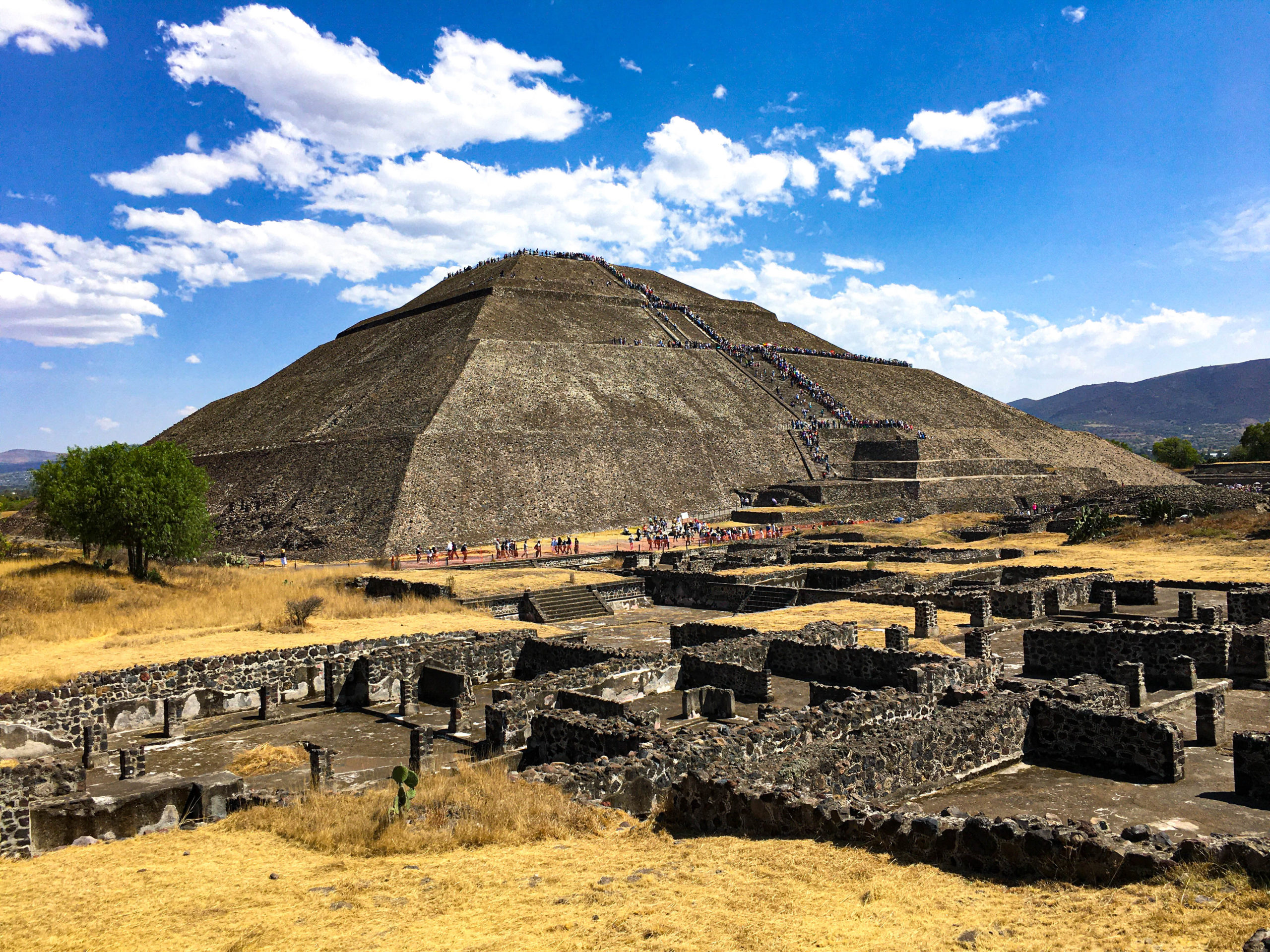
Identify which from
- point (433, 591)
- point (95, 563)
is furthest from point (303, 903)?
point (95, 563)

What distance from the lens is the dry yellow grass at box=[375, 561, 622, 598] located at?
31250 millimetres

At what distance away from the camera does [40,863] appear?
8695 mm

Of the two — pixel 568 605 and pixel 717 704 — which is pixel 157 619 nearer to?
pixel 568 605

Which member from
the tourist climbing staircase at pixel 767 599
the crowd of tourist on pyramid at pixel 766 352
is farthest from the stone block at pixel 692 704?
the crowd of tourist on pyramid at pixel 766 352

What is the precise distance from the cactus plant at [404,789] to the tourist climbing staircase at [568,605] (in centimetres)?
1986

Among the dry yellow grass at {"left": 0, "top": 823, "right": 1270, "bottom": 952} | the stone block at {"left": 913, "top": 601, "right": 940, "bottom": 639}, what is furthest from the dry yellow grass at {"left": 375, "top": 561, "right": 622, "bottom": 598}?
the dry yellow grass at {"left": 0, "top": 823, "right": 1270, "bottom": 952}

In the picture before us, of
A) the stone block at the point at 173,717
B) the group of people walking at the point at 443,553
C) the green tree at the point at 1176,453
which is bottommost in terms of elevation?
the stone block at the point at 173,717

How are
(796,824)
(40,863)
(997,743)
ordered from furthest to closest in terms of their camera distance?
(997,743)
(40,863)
(796,824)

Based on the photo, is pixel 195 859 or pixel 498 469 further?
pixel 498 469

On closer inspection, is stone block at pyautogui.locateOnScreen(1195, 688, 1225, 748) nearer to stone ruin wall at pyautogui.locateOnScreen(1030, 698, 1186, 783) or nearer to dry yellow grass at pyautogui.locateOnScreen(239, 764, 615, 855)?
stone ruin wall at pyautogui.locateOnScreen(1030, 698, 1186, 783)

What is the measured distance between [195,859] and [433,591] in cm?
2311

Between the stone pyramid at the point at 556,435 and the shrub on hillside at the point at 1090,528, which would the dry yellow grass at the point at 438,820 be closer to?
the shrub on hillside at the point at 1090,528

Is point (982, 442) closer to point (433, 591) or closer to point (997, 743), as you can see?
point (433, 591)

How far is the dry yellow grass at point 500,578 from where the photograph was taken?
31250 millimetres
